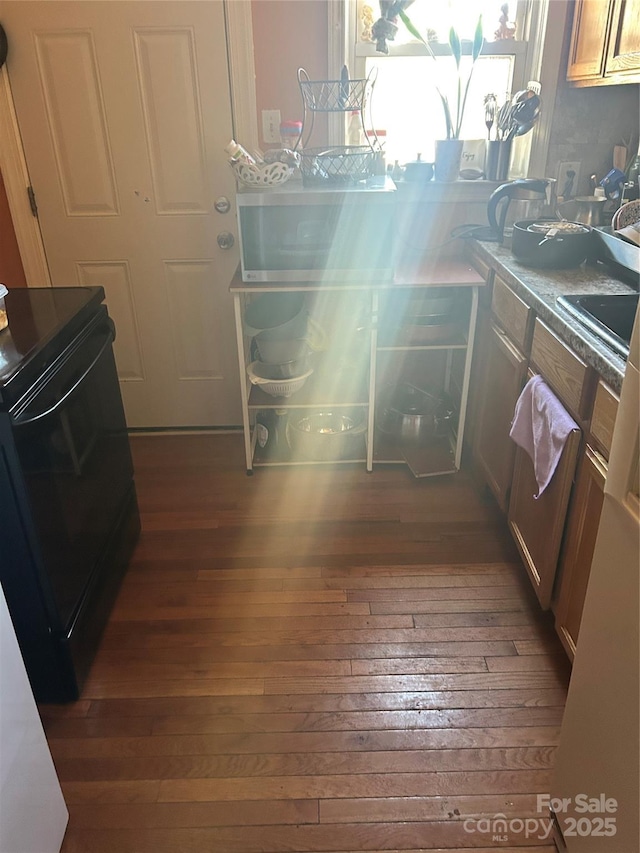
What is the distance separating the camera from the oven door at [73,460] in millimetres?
1438

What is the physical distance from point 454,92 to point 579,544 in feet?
6.25

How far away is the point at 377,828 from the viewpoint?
1.38 meters

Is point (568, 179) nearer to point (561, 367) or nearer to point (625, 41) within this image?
point (625, 41)

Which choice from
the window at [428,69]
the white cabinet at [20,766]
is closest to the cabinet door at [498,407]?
the window at [428,69]

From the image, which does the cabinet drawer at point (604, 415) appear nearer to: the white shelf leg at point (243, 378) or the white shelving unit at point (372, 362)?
the white shelving unit at point (372, 362)

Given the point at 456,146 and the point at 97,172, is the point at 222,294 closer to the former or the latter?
the point at 97,172

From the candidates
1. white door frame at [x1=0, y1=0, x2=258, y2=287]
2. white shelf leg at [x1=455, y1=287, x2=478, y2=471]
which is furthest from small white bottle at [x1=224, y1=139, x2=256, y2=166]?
white shelf leg at [x1=455, y1=287, x2=478, y2=471]

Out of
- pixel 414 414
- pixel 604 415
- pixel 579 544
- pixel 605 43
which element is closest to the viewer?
pixel 604 415

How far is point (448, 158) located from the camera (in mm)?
2531

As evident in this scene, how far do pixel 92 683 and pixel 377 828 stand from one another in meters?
0.85

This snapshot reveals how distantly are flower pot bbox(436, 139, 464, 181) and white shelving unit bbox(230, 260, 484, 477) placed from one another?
37cm

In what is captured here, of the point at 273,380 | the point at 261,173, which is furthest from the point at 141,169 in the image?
the point at 273,380

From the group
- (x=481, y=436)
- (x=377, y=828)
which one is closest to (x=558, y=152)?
(x=481, y=436)

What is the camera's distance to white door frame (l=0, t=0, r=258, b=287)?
2.32 m
